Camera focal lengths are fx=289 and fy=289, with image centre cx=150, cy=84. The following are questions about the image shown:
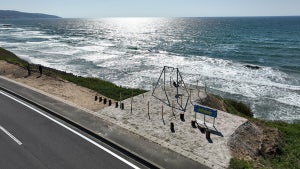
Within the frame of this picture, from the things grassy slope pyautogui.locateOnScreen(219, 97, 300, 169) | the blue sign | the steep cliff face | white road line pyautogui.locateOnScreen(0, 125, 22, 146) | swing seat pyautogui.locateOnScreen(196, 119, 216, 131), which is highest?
the blue sign

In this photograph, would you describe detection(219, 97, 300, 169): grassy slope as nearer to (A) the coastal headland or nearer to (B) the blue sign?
(A) the coastal headland

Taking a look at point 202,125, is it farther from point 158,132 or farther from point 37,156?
point 37,156

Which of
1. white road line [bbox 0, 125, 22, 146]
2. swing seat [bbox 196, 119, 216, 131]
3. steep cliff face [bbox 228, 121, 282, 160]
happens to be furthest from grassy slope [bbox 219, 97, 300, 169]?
white road line [bbox 0, 125, 22, 146]

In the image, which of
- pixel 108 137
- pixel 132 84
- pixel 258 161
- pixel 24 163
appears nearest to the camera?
pixel 24 163

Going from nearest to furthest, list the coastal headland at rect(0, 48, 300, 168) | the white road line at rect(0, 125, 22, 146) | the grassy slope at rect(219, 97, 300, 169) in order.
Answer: the grassy slope at rect(219, 97, 300, 169), the coastal headland at rect(0, 48, 300, 168), the white road line at rect(0, 125, 22, 146)

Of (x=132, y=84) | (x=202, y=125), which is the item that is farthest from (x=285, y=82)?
(x=202, y=125)

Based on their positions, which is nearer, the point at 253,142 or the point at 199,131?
the point at 253,142

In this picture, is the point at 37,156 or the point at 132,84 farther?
the point at 132,84

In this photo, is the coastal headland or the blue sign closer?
the coastal headland

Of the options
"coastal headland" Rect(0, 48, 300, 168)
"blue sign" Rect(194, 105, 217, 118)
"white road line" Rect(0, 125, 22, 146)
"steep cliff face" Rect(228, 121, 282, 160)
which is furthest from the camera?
"blue sign" Rect(194, 105, 217, 118)

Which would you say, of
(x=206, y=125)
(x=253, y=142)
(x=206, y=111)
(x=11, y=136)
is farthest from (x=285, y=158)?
(x=11, y=136)

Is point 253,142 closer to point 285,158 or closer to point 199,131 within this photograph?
point 285,158
